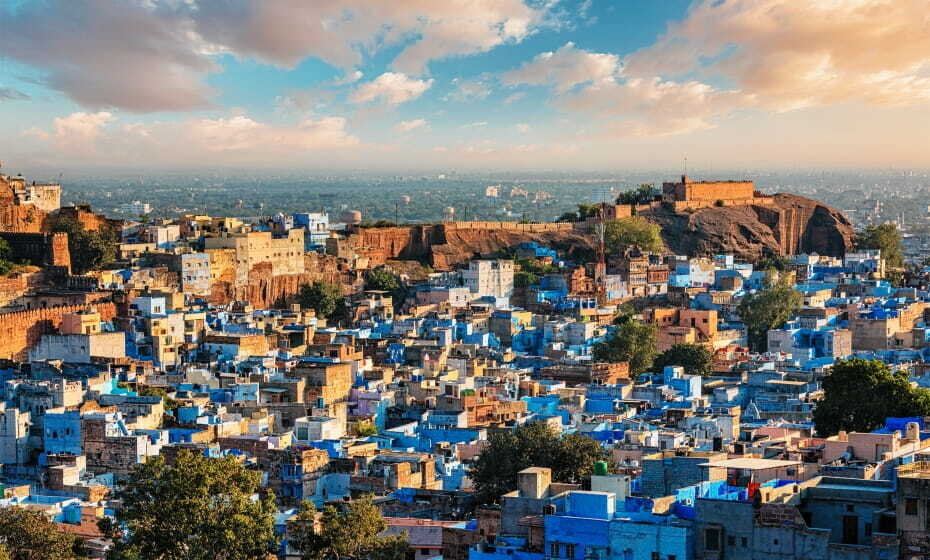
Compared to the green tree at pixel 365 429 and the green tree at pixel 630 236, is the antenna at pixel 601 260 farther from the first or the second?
the green tree at pixel 365 429

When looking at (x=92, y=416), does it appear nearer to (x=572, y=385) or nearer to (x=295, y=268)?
(x=572, y=385)

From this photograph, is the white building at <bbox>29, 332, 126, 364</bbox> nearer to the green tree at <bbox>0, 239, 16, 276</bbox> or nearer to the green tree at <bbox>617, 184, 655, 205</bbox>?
the green tree at <bbox>0, 239, 16, 276</bbox>

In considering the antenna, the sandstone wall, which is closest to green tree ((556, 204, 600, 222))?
the antenna

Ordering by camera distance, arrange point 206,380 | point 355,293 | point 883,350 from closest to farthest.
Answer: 1. point 206,380
2. point 883,350
3. point 355,293

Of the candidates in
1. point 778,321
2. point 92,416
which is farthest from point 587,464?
point 778,321

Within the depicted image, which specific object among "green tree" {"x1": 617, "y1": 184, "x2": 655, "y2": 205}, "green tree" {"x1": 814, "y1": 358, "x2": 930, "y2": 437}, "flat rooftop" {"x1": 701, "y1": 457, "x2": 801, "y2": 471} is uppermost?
"green tree" {"x1": 617, "y1": 184, "x2": 655, "y2": 205}

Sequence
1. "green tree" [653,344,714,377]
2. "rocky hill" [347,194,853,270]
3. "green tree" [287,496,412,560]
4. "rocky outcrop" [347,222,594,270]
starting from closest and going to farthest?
"green tree" [287,496,412,560], "green tree" [653,344,714,377], "rocky outcrop" [347,222,594,270], "rocky hill" [347,194,853,270]
